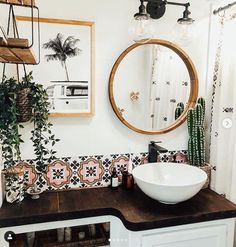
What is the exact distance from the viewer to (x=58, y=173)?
68.0 inches

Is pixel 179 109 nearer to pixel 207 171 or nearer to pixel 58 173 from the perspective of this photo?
pixel 207 171

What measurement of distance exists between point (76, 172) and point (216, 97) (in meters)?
1.06

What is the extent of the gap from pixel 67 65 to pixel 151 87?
0.58 m

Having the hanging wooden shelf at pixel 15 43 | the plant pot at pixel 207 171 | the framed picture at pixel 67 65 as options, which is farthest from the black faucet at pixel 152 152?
the hanging wooden shelf at pixel 15 43

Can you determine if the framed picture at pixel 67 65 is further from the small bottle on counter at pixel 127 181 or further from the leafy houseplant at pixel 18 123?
the small bottle on counter at pixel 127 181

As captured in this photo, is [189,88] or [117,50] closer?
[117,50]

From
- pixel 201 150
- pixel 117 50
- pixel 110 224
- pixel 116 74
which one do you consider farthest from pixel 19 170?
pixel 201 150

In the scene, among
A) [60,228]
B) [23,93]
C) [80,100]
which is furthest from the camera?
[80,100]

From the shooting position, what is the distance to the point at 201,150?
184 centimetres

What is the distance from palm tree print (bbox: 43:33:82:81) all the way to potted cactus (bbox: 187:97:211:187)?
2.85 feet

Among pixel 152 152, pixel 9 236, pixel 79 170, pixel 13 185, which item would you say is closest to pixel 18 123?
pixel 13 185

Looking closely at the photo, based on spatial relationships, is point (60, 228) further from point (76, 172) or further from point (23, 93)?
point (23, 93)

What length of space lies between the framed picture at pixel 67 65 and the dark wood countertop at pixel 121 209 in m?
0.53

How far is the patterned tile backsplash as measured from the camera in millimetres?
1697
